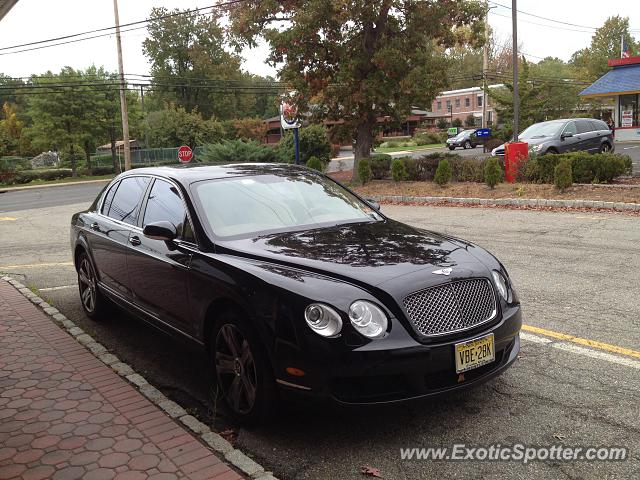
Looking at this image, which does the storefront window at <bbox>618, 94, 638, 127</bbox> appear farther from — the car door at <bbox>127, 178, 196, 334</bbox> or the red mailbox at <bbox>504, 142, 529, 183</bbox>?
the car door at <bbox>127, 178, 196, 334</bbox>

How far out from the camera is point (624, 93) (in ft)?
110

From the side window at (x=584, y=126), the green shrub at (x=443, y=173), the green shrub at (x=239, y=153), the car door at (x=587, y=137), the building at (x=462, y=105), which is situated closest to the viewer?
the green shrub at (x=443, y=173)

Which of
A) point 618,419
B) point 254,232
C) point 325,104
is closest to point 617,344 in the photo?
point 618,419

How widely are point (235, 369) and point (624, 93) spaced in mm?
36276

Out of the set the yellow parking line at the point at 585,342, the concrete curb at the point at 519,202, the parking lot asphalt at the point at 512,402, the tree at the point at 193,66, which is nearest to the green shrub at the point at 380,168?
the concrete curb at the point at 519,202

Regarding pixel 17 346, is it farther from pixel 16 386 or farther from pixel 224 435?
pixel 224 435

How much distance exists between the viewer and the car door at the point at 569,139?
19156 mm

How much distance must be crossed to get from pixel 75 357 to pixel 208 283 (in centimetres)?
195

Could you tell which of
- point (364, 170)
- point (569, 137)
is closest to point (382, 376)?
point (364, 170)

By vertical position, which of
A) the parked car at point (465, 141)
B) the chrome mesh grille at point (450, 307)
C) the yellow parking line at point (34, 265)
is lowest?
the yellow parking line at point (34, 265)

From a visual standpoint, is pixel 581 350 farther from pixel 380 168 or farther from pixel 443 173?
pixel 380 168

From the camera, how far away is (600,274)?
22.9 feet

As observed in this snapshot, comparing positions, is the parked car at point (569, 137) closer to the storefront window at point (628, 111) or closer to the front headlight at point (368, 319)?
the storefront window at point (628, 111)

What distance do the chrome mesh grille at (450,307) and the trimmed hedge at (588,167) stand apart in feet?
42.3
